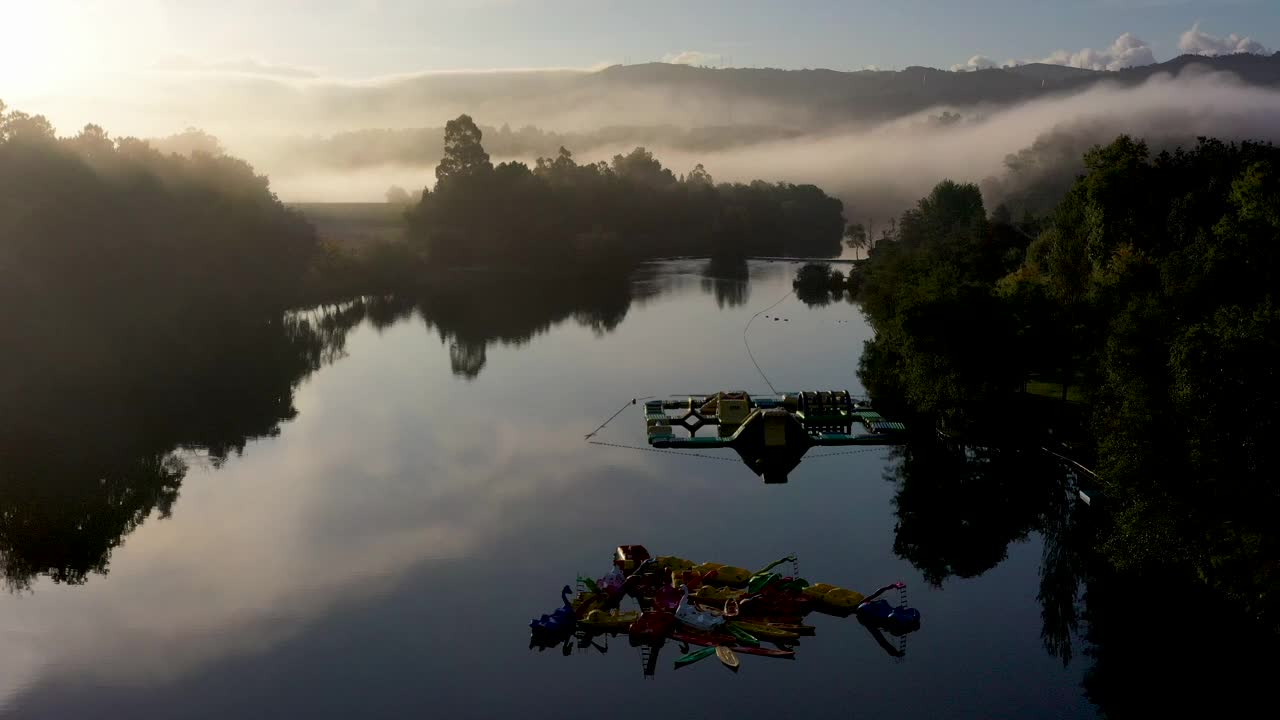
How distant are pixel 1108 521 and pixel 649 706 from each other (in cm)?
2631

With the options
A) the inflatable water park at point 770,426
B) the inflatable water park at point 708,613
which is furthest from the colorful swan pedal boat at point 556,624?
the inflatable water park at point 770,426

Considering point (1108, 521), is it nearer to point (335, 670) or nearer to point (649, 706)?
point (649, 706)

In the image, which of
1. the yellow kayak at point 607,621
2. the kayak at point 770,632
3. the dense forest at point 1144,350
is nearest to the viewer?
the dense forest at point 1144,350

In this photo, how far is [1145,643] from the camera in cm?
3866

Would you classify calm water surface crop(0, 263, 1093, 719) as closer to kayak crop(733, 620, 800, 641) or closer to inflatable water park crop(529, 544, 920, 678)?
inflatable water park crop(529, 544, 920, 678)

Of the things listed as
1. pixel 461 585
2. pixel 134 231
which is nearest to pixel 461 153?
pixel 134 231

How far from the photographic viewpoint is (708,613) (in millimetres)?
38688

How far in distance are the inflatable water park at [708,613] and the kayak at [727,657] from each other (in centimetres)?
3

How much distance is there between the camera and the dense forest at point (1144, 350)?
36.6m

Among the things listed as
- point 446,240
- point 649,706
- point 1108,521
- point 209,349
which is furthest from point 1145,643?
point 446,240

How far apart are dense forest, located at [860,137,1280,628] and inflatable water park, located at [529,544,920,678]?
418 inches

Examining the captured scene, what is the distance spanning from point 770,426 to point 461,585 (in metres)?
25.1

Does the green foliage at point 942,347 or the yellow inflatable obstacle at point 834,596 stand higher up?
the green foliage at point 942,347

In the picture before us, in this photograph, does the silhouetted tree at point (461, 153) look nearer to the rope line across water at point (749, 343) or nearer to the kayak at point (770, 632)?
the rope line across water at point (749, 343)
